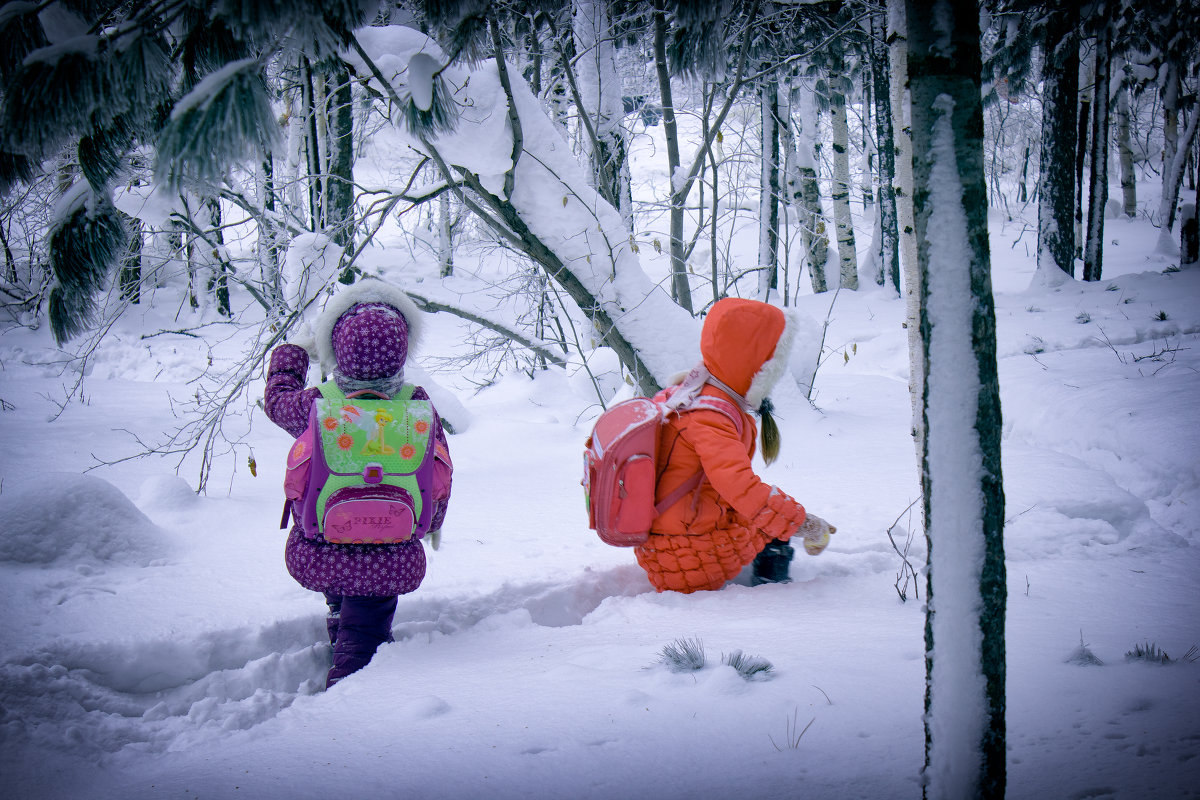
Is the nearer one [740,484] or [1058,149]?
[740,484]

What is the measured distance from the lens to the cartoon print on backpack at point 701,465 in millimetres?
2533

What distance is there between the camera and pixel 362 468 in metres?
2.26

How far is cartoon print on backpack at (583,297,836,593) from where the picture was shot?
253cm

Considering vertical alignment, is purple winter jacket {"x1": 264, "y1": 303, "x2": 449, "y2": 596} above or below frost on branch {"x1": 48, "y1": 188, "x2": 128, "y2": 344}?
below

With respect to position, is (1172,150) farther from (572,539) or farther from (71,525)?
(71,525)

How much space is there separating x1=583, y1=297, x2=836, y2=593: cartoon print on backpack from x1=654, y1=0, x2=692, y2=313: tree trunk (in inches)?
79.1

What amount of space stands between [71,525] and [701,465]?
3018 mm

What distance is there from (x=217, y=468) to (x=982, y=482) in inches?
223

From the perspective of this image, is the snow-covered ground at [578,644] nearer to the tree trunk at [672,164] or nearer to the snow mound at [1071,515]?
the snow mound at [1071,515]

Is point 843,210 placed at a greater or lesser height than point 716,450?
greater

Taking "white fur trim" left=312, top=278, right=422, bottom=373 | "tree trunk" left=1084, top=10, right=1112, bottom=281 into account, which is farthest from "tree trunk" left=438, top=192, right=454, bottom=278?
"tree trunk" left=1084, top=10, right=1112, bottom=281

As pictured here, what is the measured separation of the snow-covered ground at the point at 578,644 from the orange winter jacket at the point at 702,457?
132 millimetres

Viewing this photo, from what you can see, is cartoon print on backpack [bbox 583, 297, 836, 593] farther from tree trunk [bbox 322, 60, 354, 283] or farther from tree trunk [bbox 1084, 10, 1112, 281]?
tree trunk [bbox 1084, 10, 1112, 281]

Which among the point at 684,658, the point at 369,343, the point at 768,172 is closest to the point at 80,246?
the point at 369,343
